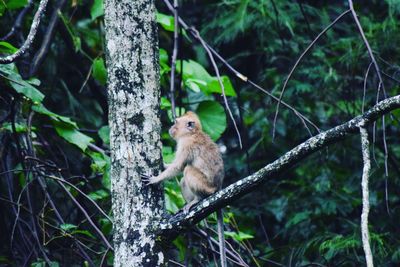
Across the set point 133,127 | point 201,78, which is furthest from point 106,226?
point 133,127

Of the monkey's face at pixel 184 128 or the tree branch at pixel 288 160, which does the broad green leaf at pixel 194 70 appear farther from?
the tree branch at pixel 288 160

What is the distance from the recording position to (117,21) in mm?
3826

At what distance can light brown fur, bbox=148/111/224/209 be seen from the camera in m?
5.22

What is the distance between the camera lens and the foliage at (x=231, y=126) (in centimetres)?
520

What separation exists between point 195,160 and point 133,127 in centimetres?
170

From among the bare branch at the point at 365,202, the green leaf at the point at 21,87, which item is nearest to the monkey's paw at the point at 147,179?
the bare branch at the point at 365,202

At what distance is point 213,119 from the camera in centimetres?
586

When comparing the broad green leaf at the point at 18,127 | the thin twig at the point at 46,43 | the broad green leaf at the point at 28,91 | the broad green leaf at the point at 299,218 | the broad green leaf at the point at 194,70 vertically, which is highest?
the thin twig at the point at 46,43

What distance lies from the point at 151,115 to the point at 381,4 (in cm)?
526

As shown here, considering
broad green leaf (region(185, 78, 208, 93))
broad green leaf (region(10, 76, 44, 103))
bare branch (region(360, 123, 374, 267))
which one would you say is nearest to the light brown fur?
broad green leaf (region(185, 78, 208, 93))

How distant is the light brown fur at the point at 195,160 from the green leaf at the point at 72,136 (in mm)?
682

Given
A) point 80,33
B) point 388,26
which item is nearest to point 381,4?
point 388,26

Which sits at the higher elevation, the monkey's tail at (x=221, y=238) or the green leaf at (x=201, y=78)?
the green leaf at (x=201, y=78)

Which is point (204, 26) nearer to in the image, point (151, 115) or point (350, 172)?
point (350, 172)
